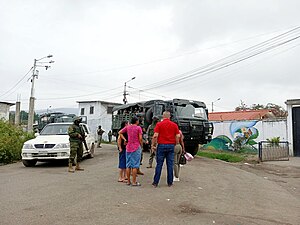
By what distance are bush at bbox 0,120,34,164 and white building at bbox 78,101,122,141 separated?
104ft

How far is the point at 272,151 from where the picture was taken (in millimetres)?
17484

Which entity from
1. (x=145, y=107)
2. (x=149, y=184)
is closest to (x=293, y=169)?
(x=145, y=107)

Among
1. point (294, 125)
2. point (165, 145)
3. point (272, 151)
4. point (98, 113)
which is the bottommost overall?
point (272, 151)

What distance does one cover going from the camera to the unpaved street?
17.2 feet

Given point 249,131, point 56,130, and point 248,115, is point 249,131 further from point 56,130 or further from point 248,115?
point 56,130

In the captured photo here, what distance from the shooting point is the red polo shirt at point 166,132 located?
25.8ft

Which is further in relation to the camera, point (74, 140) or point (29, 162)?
point (29, 162)

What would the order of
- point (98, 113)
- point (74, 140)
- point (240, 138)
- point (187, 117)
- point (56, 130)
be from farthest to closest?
point (98, 113)
point (240, 138)
point (187, 117)
point (56, 130)
point (74, 140)

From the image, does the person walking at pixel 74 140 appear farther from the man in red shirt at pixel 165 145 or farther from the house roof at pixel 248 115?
the house roof at pixel 248 115

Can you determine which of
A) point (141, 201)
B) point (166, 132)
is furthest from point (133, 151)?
point (141, 201)

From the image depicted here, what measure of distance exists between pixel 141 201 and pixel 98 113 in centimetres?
4253

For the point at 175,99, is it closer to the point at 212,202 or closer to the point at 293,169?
the point at 293,169

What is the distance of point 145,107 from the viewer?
1598cm

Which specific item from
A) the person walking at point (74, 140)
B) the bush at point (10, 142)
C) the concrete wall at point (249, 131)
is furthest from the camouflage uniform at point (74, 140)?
the concrete wall at point (249, 131)
